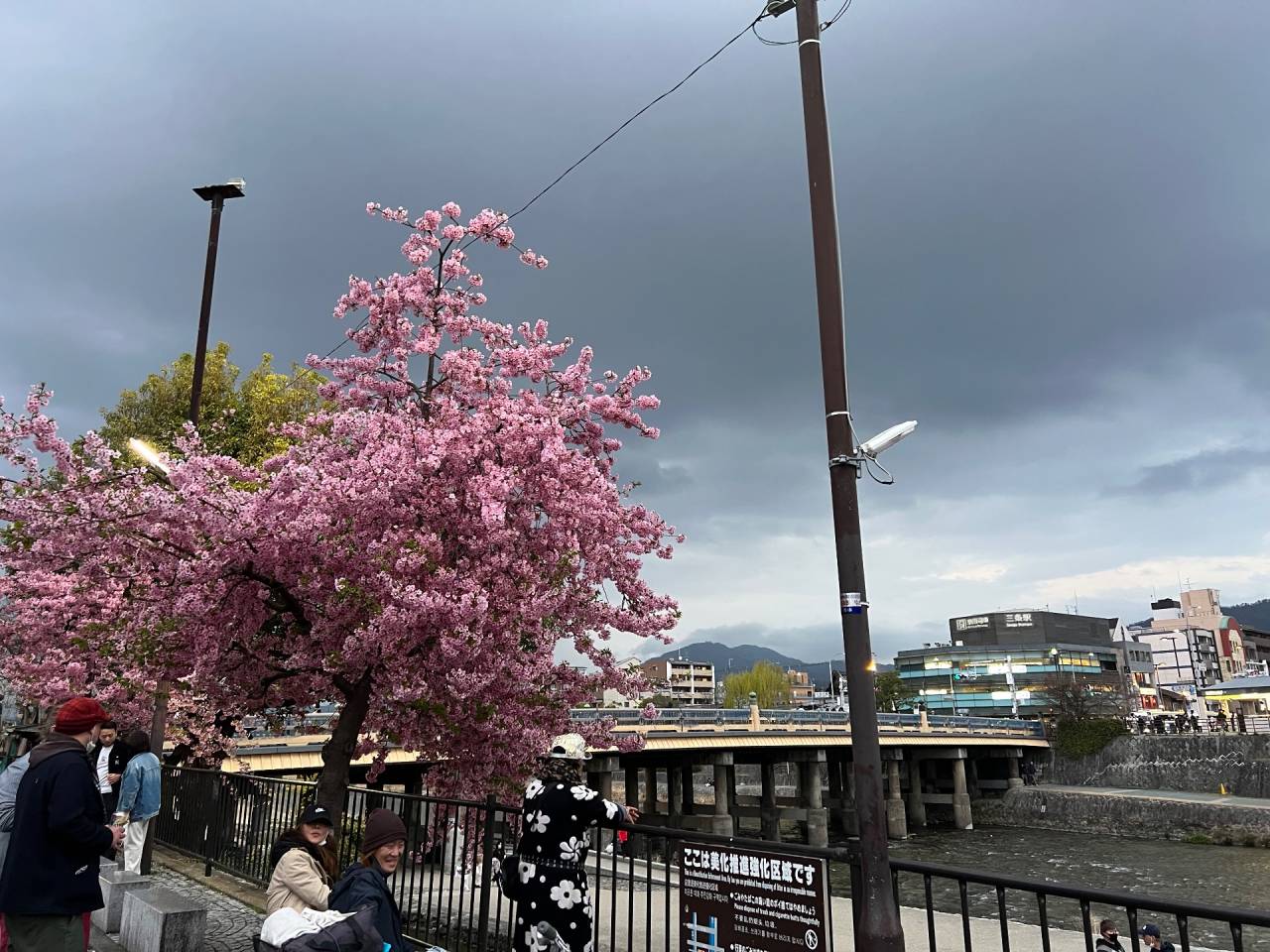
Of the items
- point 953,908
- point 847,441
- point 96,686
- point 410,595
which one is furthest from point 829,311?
point 953,908

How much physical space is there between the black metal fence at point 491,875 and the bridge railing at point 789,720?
22.1 metres

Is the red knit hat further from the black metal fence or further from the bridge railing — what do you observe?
the bridge railing

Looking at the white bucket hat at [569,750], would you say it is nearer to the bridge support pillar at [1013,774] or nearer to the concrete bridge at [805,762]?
the concrete bridge at [805,762]

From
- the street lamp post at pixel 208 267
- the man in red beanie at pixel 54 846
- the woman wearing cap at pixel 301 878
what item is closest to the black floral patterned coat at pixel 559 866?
the woman wearing cap at pixel 301 878

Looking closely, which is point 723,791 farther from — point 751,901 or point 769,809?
point 751,901

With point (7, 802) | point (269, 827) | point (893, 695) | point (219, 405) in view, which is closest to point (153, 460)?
point (7, 802)

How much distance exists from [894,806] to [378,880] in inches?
2252

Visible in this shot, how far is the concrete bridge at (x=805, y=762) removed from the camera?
45906 mm

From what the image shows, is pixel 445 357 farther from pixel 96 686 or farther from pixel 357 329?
pixel 96 686

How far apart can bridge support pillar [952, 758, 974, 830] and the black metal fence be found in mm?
35861

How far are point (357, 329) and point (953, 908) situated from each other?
2478cm

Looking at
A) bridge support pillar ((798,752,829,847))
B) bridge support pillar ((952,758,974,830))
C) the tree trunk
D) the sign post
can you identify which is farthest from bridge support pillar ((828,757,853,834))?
the sign post

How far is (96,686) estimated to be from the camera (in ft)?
60.8

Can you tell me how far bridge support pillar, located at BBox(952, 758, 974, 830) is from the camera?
190 ft
